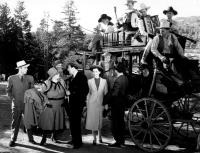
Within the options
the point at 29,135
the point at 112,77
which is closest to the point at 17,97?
the point at 29,135

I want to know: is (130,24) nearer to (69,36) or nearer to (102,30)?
(102,30)

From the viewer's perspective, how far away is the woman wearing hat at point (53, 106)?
6.25 meters

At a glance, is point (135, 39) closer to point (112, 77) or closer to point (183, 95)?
point (112, 77)

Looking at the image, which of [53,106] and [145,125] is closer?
[145,125]

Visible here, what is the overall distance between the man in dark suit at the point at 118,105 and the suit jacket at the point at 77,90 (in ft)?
2.16

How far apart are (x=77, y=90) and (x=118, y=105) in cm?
97

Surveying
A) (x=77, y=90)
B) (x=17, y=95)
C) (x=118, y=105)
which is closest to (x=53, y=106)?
(x=77, y=90)

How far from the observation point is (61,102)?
639 cm

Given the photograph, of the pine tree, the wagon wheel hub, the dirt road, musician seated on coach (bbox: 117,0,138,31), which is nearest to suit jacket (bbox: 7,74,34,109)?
the dirt road

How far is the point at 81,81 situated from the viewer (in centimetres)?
617

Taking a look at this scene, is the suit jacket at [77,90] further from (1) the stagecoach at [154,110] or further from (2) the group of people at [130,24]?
(2) the group of people at [130,24]

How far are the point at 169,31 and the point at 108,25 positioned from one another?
450 cm

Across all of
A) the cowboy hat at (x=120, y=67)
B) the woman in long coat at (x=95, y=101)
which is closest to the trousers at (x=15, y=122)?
the woman in long coat at (x=95, y=101)

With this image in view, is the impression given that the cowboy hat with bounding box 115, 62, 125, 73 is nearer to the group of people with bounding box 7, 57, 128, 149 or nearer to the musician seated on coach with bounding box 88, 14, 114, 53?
the group of people with bounding box 7, 57, 128, 149
